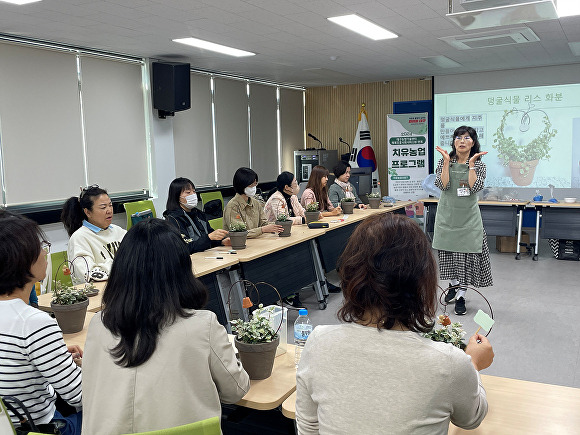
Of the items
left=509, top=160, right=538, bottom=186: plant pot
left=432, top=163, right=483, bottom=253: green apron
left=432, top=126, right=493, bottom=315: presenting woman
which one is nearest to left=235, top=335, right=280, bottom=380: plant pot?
left=432, top=126, right=493, bottom=315: presenting woman

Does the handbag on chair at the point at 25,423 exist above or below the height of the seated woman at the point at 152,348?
below

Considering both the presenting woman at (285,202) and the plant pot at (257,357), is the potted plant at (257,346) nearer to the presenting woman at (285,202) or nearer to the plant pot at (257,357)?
the plant pot at (257,357)

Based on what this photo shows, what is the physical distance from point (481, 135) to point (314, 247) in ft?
15.6

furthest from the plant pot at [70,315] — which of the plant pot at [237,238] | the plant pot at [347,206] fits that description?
the plant pot at [347,206]

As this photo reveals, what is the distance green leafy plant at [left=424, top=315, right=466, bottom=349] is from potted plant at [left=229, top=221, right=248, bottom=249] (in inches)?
105

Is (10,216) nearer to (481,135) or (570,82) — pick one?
(481,135)

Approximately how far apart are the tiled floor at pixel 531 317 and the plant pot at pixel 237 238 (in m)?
0.90

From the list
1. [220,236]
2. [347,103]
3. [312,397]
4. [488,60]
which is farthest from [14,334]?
→ [347,103]

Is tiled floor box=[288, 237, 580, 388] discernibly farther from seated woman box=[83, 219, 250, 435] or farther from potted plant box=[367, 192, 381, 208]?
seated woman box=[83, 219, 250, 435]

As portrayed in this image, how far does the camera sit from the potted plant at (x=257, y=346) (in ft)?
6.15

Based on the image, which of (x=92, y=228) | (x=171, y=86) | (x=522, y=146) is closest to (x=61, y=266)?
(x=92, y=228)

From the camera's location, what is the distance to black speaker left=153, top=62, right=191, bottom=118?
22.0 ft

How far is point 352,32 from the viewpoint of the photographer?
549cm

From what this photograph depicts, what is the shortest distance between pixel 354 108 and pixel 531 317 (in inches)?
259
